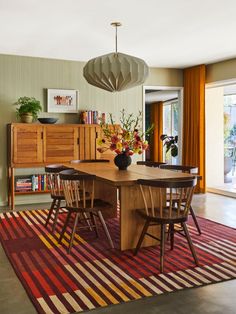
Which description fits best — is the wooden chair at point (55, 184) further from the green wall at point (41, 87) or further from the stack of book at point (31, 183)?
the green wall at point (41, 87)

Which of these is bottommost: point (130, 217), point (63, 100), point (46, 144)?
point (130, 217)

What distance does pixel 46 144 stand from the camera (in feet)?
19.9

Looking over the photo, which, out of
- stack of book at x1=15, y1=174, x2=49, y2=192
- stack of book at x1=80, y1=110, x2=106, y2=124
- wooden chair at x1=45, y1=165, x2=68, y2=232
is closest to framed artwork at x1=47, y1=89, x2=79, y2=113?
stack of book at x1=80, y1=110, x2=106, y2=124

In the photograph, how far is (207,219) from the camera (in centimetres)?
511

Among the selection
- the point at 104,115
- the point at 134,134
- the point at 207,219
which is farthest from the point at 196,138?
the point at 134,134

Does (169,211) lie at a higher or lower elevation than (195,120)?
lower

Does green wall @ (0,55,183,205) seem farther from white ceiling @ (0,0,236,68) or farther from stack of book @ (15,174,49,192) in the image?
stack of book @ (15,174,49,192)

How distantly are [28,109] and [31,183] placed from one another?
3.95 feet

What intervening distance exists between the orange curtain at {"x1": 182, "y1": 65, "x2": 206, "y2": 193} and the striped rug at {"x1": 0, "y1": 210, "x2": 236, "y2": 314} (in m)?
2.92

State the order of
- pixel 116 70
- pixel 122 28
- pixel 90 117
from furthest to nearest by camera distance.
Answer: pixel 90 117 → pixel 122 28 → pixel 116 70

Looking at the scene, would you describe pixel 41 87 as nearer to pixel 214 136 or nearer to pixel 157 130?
pixel 214 136

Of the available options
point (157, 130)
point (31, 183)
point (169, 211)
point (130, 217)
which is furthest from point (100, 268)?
point (157, 130)

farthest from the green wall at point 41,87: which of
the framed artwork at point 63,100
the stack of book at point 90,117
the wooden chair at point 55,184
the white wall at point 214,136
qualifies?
the wooden chair at point 55,184

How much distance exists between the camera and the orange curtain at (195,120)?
285 inches
